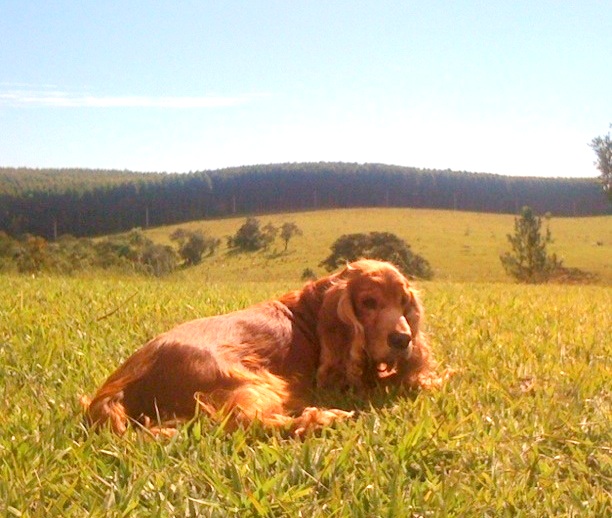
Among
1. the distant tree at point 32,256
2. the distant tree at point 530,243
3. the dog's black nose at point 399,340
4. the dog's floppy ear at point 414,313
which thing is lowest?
the distant tree at point 530,243

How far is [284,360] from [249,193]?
35288mm

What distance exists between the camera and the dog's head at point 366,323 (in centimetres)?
362

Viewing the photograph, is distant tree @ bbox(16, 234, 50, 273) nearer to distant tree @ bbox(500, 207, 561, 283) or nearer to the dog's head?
the dog's head

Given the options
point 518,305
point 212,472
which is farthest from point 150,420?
point 518,305

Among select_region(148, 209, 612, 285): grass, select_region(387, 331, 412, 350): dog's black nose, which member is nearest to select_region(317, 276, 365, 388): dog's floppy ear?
select_region(387, 331, 412, 350): dog's black nose

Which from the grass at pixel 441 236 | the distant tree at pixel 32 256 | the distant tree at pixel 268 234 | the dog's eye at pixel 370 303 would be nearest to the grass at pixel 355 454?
the dog's eye at pixel 370 303

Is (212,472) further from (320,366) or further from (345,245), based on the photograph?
(345,245)

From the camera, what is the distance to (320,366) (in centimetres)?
379

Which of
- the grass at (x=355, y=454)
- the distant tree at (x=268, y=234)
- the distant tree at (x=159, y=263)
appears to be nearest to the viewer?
the grass at (x=355, y=454)

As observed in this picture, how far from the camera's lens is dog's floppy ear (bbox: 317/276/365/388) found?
370cm

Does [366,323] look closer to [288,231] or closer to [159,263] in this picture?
[159,263]

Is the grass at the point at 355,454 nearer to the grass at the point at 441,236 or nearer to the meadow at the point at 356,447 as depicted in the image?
the meadow at the point at 356,447

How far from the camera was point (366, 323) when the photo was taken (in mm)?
3707

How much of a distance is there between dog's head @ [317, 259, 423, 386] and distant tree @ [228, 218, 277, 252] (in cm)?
2855
